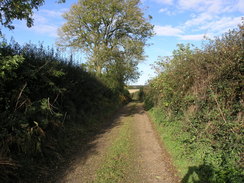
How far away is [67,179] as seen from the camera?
416cm

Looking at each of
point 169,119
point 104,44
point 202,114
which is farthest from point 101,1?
point 202,114

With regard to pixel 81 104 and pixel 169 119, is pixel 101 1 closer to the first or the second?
pixel 81 104

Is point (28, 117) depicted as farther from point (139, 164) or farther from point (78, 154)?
point (139, 164)

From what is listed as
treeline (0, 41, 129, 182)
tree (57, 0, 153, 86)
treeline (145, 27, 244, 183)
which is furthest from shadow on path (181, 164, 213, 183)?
tree (57, 0, 153, 86)

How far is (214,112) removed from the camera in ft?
18.3

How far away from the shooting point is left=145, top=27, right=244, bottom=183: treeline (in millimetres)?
4012

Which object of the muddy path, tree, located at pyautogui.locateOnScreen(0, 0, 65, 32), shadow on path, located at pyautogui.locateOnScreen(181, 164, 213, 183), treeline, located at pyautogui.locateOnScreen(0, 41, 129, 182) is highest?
tree, located at pyautogui.locateOnScreen(0, 0, 65, 32)

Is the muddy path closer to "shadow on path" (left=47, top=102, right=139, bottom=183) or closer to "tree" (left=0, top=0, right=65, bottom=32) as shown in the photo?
"shadow on path" (left=47, top=102, right=139, bottom=183)

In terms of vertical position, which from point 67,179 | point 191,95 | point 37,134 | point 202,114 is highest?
point 191,95

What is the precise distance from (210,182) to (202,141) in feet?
5.24

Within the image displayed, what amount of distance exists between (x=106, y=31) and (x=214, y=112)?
17.8m

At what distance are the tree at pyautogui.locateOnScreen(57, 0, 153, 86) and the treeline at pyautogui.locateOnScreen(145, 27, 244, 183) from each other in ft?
42.1

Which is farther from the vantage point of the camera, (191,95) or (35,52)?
(191,95)

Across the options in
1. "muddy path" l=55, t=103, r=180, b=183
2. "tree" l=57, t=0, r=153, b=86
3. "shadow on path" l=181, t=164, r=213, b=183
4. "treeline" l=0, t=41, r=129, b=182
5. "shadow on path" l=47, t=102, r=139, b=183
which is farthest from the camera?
"tree" l=57, t=0, r=153, b=86
